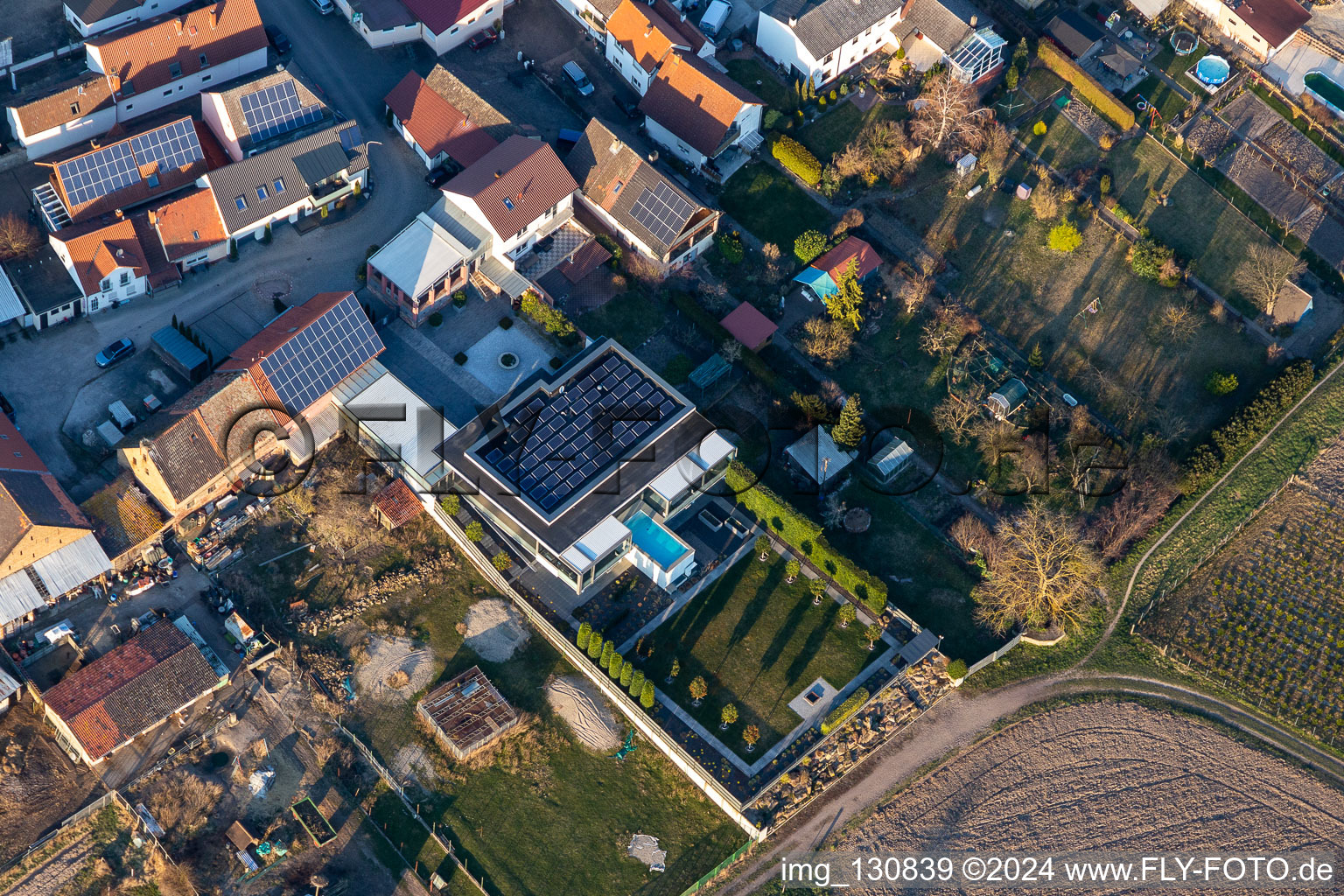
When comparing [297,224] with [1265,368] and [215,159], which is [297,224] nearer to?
[215,159]

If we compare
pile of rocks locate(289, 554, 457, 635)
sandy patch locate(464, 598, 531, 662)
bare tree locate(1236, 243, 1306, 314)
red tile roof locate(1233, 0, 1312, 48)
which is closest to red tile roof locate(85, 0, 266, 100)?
pile of rocks locate(289, 554, 457, 635)

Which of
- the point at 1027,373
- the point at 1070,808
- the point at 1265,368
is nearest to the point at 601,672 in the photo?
the point at 1070,808

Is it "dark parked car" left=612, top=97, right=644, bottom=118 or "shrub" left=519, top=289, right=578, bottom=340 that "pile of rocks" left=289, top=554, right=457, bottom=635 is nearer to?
"shrub" left=519, top=289, right=578, bottom=340

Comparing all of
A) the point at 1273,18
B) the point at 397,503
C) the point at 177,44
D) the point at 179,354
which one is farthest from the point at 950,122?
the point at 179,354

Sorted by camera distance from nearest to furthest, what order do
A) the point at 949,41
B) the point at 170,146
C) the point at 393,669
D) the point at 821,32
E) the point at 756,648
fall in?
the point at 393,669 < the point at 756,648 < the point at 170,146 < the point at 821,32 < the point at 949,41

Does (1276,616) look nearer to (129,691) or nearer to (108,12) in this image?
(129,691)

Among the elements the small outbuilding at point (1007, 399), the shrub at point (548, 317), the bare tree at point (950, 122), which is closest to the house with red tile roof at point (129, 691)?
the shrub at point (548, 317)

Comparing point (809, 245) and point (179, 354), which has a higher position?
point (179, 354)
